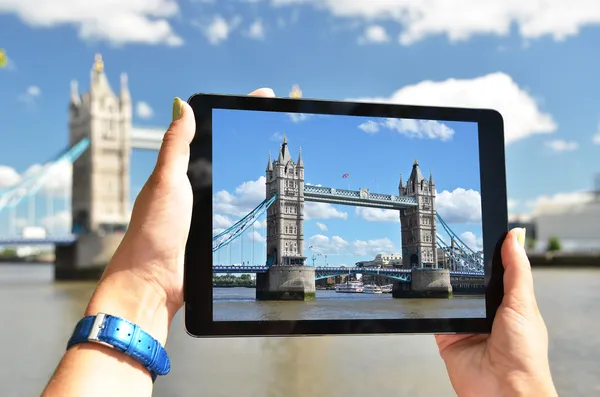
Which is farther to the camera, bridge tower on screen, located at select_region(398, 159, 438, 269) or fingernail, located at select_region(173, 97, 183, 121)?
bridge tower on screen, located at select_region(398, 159, 438, 269)

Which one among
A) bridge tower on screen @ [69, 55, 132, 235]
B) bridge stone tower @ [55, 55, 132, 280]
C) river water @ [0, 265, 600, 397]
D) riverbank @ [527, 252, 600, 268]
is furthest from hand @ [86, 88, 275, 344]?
riverbank @ [527, 252, 600, 268]

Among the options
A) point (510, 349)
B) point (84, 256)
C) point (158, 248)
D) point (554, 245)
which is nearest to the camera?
point (158, 248)

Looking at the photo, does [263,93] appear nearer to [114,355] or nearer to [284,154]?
[284,154]

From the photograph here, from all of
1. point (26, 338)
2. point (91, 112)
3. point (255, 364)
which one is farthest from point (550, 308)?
point (91, 112)

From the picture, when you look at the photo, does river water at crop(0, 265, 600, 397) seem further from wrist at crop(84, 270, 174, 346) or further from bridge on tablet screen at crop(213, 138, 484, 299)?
wrist at crop(84, 270, 174, 346)

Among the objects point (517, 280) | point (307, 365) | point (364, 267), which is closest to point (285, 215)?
point (364, 267)

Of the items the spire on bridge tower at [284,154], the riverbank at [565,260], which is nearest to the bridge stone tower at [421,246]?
the spire on bridge tower at [284,154]
